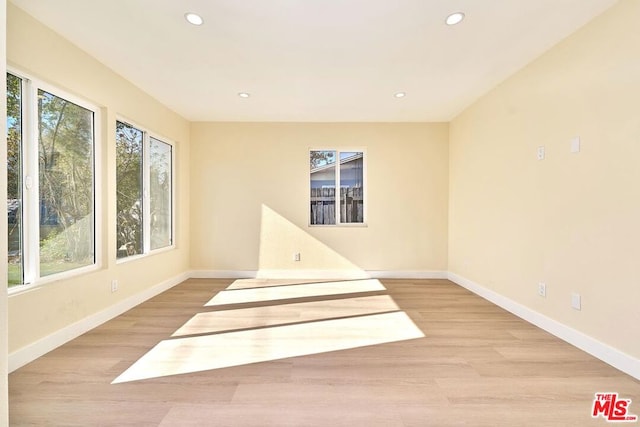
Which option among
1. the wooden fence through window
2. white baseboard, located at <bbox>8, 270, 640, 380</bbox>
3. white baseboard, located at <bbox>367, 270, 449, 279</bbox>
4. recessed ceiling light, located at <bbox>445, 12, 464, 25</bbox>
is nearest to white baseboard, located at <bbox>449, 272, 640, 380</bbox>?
white baseboard, located at <bbox>8, 270, 640, 380</bbox>

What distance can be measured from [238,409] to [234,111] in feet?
12.4

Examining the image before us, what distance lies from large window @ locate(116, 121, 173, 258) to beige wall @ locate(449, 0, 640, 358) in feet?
14.1

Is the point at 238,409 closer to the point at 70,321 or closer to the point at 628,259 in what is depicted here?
the point at 70,321

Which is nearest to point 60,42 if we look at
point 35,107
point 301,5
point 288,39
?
point 35,107

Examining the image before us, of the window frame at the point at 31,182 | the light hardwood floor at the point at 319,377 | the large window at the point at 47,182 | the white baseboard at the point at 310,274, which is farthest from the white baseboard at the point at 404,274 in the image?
the window frame at the point at 31,182

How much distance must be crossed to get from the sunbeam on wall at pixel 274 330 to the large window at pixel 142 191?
3.96 feet

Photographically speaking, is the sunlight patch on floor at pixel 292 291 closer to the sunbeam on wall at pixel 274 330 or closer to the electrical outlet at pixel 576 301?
the sunbeam on wall at pixel 274 330

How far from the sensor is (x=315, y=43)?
255 cm

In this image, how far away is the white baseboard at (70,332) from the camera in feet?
6.90

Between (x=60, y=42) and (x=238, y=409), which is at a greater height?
(x=60, y=42)

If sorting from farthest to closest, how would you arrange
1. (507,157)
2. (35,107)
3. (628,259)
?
(507,157) → (35,107) → (628,259)

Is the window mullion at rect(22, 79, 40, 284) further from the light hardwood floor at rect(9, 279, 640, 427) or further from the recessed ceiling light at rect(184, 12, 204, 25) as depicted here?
the recessed ceiling light at rect(184, 12, 204, 25)

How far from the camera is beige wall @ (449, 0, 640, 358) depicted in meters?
2.03

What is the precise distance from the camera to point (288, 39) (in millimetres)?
2494
